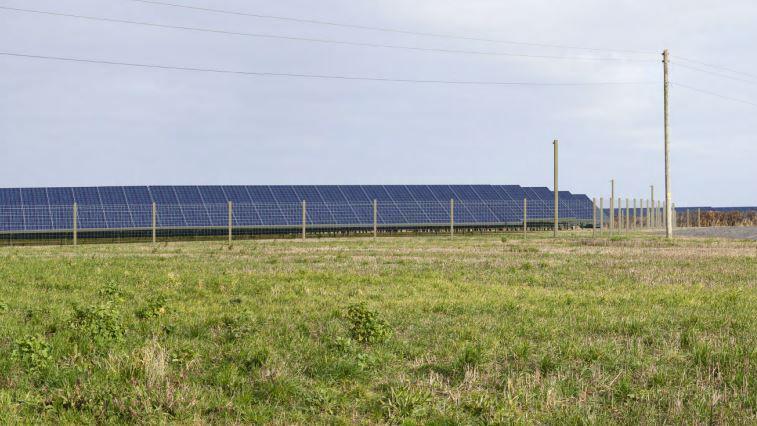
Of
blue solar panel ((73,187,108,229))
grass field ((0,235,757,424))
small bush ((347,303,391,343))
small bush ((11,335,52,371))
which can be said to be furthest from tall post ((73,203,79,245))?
small bush ((347,303,391,343))

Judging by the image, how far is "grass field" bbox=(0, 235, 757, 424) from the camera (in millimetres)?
6168

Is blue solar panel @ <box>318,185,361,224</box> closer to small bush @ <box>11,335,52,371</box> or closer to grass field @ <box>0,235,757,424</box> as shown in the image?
grass field @ <box>0,235,757,424</box>

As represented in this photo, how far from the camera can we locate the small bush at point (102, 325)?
8438 mm

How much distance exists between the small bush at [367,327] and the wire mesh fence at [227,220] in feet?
85.0

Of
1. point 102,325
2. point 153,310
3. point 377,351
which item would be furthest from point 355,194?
point 377,351

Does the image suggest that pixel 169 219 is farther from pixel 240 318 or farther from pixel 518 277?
pixel 240 318

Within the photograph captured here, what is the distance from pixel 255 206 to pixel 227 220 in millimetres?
2225

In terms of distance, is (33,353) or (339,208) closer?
(33,353)

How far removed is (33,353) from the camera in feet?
24.0

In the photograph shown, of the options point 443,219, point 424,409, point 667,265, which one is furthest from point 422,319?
point 443,219

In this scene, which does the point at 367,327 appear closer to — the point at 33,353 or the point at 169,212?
the point at 33,353

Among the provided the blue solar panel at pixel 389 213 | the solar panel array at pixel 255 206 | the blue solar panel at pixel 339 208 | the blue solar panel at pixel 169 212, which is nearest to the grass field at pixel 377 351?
the blue solar panel at pixel 169 212

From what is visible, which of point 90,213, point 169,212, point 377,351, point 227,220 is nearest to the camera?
point 377,351

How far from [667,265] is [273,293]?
1073 centimetres
